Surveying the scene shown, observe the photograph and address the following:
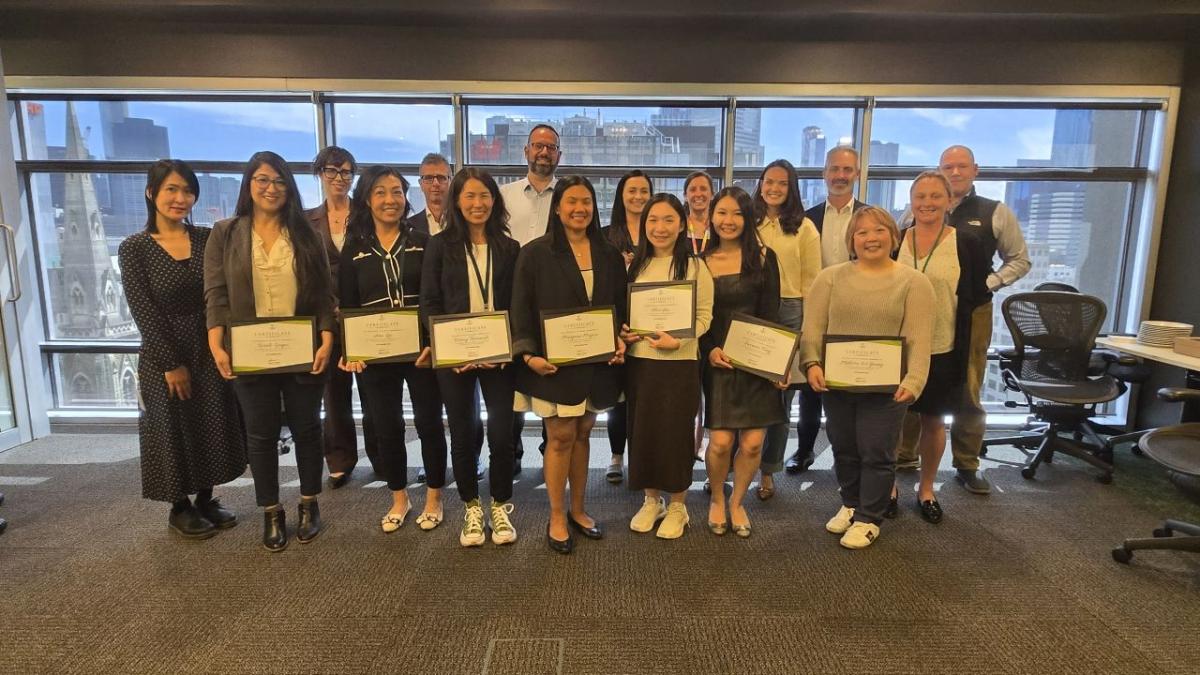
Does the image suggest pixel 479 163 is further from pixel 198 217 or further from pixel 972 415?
pixel 972 415

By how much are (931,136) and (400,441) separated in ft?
13.8

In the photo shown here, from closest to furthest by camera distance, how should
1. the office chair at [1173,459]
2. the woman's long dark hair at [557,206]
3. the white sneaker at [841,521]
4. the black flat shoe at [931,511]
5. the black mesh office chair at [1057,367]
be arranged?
the office chair at [1173,459], the woman's long dark hair at [557,206], the white sneaker at [841,521], the black flat shoe at [931,511], the black mesh office chair at [1057,367]

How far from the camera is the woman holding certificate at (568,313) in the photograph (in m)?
2.22

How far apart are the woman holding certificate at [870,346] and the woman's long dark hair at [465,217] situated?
4.53 ft

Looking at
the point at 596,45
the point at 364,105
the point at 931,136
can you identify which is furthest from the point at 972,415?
the point at 364,105

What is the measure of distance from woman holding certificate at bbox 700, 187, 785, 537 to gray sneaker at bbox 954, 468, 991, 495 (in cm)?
150

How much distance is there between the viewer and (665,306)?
2258mm

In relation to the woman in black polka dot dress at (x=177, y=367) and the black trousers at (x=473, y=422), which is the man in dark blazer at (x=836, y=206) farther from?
the woman in black polka dot dress at (x=177, y=367)

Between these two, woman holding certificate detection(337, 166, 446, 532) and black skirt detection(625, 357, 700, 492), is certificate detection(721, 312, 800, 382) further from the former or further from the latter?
woman holding certificate detection(337, 166, 446, 532)

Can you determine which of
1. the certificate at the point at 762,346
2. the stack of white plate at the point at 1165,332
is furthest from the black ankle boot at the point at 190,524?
the stack of white plate at the point at 1165,332

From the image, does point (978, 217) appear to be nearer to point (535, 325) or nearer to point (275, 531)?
point (535, 325)

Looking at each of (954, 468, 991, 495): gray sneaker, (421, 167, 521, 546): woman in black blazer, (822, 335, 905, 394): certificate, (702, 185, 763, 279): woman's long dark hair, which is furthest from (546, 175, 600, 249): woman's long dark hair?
(954, 468, 991, 495): gray sneaker

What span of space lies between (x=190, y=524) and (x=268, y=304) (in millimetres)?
1173

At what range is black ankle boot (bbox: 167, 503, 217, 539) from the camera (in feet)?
8.60
